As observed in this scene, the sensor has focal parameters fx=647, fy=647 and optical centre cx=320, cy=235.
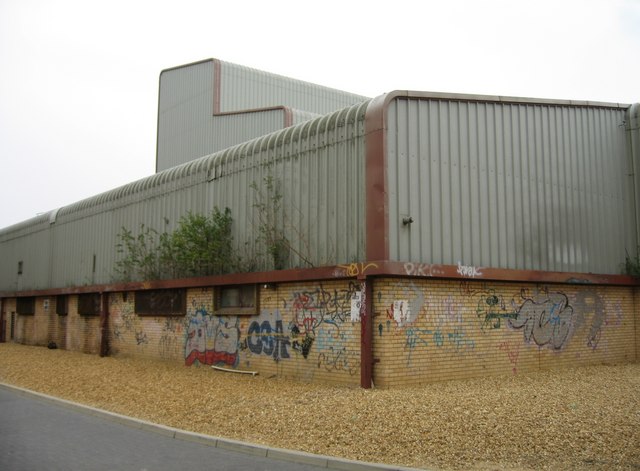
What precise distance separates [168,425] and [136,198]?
13826mm

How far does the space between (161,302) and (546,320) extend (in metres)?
11.2

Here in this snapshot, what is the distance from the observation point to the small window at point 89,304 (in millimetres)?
24064

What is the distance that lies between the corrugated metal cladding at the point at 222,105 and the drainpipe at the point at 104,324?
1009 cm

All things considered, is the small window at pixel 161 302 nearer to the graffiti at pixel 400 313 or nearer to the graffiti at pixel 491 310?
the graffiti at pixel 400 313

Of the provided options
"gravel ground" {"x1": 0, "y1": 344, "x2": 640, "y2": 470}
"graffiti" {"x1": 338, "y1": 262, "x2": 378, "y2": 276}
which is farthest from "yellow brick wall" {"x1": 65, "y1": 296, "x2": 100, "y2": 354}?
"graffiti" {"x1": 338, "y1": 262, "x2": 378, "y2": 276}

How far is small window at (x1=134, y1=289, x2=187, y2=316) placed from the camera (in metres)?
18.9

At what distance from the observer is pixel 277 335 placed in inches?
596

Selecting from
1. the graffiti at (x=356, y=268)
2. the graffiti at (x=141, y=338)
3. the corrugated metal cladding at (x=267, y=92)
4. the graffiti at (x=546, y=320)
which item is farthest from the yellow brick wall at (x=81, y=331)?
the graffiti at (x=546, y=320)

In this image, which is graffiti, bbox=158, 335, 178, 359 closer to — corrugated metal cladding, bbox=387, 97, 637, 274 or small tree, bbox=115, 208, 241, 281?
small tree, bbox=115, 208, 241, 281

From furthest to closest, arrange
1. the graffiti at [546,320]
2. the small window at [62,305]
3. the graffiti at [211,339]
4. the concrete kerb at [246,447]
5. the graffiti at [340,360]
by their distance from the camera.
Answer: the small window at [62,305], the graffiti at [211,339], the graffiti at [546,320], the graffiti at [340,360], the concrete kerb at [246,447]

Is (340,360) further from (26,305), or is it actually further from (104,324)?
(26,305)

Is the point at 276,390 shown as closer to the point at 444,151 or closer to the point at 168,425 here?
the point at 168,425

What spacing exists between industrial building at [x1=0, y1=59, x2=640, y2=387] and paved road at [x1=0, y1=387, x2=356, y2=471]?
4675 millimetres

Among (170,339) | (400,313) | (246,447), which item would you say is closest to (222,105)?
(170,339)
